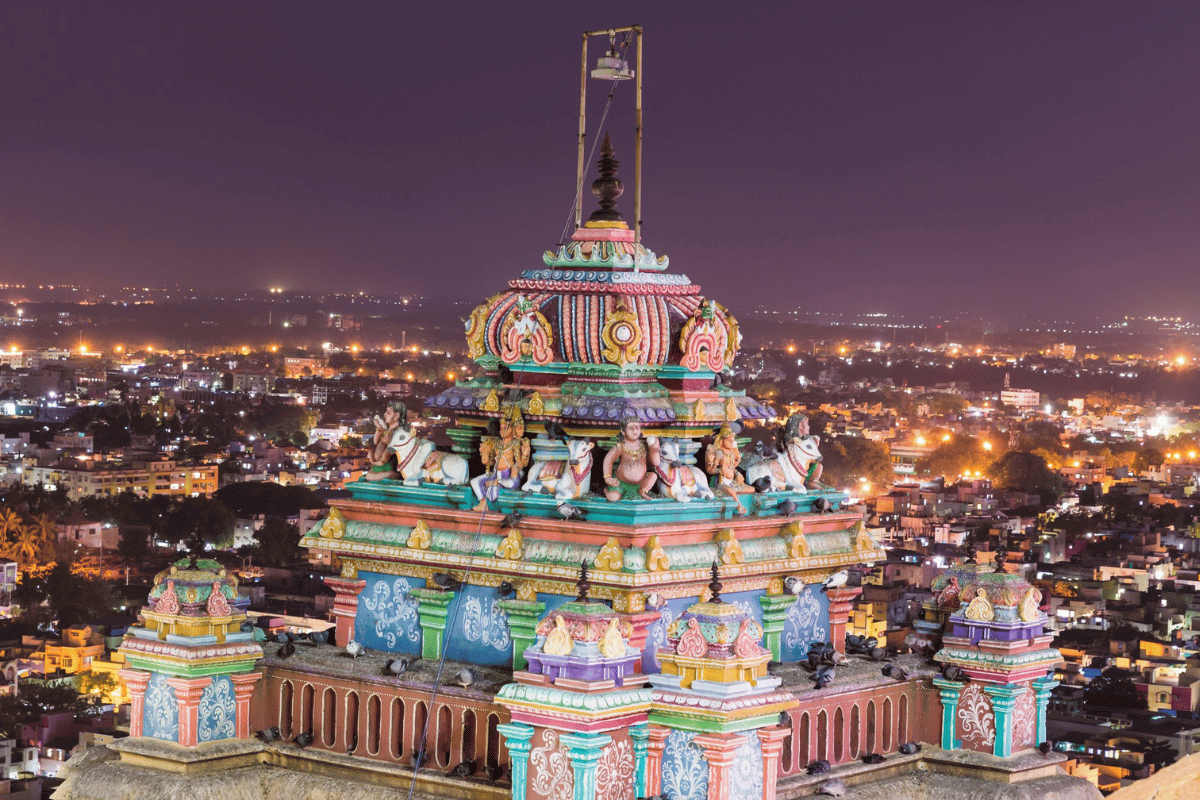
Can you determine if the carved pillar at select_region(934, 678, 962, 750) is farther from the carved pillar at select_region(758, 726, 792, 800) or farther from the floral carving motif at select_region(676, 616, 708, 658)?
the floral carving motif at select_region(676, 616, 708, 658)

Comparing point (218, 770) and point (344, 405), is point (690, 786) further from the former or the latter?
point (344, 405)

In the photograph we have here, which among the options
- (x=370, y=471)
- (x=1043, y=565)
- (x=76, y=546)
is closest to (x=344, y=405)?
(x=76, y=546)

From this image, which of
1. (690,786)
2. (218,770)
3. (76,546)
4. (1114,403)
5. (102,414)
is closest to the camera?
(690,786)

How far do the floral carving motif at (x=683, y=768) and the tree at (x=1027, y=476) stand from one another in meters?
84.7

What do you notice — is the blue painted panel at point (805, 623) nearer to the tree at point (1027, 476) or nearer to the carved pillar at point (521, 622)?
the carved pillar at point (521, 622)

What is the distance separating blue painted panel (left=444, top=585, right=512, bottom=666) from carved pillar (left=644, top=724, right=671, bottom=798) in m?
1.60

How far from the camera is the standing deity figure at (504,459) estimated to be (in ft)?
49.4

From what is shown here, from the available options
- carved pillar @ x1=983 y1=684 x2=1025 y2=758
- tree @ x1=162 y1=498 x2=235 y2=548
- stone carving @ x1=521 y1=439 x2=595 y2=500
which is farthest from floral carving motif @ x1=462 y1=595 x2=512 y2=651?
tree @ x1=162 y1=498 x2=235 y2=548

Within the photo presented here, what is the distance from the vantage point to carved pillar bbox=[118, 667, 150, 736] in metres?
15.1

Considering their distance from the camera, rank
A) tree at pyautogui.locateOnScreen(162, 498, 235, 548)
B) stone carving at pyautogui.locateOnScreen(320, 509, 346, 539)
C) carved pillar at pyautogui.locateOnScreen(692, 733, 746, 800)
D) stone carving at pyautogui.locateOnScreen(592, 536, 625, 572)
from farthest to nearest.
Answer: tree at pyautogui.locateOnScreen(162, 498, 235, 548) → stone carving at pyautogui.locateOnScreen(320, 509, 346, 539) → stone carving at pyautogui.locateOnScreen(592, 536, 625, 572) → carved pillar at pyautogui.locateOnScreen(692, 733, 746, 800)

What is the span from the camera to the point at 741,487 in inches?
603

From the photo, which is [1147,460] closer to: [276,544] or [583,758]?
[276,544]

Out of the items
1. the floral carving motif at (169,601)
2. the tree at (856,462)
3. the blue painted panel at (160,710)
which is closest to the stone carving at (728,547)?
the floral carving motif at (169,601)

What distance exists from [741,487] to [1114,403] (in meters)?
152
